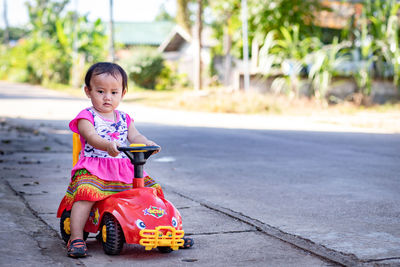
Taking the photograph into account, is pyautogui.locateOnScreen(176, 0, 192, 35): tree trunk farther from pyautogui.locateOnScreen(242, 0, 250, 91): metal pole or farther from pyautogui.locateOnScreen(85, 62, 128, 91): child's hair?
pyautogui.locateOnScreen(85, 62, 128, 91): child's hair

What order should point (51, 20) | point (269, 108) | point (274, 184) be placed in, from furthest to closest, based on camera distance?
1. point (51, 20)
2. point (269, 108)
3. point (274, 184)

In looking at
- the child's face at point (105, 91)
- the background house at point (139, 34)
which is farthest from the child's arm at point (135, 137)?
the background house at point (139, 34)

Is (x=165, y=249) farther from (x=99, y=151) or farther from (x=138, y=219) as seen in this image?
(x=99, y=151)

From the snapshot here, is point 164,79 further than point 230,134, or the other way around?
point 164,79

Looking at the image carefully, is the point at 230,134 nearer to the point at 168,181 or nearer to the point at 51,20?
the point at 168,181

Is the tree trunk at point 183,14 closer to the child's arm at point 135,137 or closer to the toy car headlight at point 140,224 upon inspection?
the child's arm at point 135,137

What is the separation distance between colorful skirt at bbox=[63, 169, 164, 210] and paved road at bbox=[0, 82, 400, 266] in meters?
0.62

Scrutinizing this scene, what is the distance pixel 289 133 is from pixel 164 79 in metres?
25.3

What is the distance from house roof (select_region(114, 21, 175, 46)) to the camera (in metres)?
61.6

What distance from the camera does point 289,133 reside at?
11797 mm

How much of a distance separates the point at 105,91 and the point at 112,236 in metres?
0.89

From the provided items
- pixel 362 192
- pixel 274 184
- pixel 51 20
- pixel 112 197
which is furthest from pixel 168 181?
pixel 51 20

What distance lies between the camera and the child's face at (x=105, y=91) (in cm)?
375

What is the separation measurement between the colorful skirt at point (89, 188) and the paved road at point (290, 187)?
62cm
